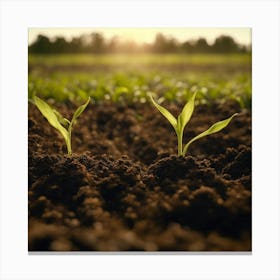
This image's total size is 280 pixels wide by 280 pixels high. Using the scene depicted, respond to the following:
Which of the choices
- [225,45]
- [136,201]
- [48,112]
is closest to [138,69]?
[225,45]

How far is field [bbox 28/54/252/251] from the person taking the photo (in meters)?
1.79

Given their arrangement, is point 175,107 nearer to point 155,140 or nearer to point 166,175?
point 155,140

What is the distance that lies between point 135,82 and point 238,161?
0.83 meters

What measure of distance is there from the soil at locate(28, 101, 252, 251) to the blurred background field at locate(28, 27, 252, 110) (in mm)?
→ 428

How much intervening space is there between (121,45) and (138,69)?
0.26 meters

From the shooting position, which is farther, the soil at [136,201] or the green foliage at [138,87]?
the green foliage at [138,87]

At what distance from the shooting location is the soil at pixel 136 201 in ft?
5.84

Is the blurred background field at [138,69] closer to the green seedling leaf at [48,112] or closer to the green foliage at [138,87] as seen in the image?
the green foliage at [138,87]

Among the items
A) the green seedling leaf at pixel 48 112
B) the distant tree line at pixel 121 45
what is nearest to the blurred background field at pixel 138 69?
the distant tree line at pixel 121 45

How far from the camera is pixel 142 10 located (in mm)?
2162

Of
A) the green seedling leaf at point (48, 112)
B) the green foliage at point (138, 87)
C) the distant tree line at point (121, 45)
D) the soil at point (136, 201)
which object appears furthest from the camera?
the green foliage at point (138, 87)

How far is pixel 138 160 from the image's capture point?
224 centimetres

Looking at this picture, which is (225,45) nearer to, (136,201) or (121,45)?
(121,45)
